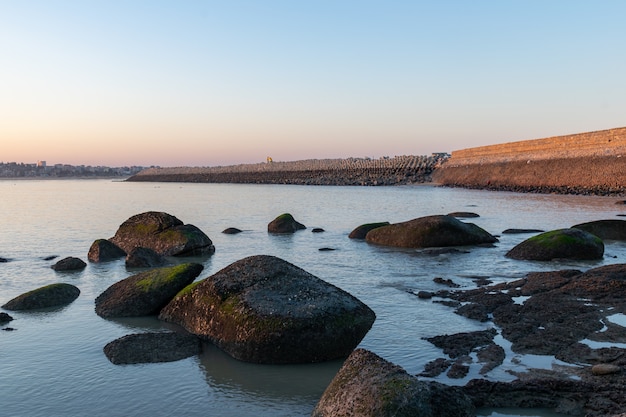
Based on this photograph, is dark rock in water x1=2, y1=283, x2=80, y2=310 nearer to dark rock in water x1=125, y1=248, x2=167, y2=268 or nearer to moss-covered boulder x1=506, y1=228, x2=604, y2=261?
dark rock in water x1=125, y1=248, x2=167, y2=268

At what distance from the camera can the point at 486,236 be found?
19.4m

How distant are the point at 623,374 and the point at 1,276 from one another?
14.7 m

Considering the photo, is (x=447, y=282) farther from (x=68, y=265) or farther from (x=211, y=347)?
(x=68, y=265)

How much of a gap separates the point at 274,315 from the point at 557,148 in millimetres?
54420

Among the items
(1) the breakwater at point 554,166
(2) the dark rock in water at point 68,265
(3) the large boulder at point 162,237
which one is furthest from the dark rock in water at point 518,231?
(1) the breakwater at point 554,166

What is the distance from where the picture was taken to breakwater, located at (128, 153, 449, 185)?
277ft

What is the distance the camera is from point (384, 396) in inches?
205

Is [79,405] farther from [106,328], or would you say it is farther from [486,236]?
[486,236]

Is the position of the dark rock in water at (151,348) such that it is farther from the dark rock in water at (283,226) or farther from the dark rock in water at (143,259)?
the dark rock in water at (283,226)

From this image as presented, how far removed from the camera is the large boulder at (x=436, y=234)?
1877 cm

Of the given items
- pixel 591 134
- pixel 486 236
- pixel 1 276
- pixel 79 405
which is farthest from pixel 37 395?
pixel 591 134

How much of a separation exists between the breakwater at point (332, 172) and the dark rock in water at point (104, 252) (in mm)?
63419

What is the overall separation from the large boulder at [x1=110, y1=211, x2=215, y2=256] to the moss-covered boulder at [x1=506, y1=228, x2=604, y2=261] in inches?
399

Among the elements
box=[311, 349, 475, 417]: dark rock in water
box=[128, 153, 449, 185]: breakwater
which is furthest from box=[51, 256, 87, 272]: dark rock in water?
box=[128, 153, 449, 185]: breakwater
